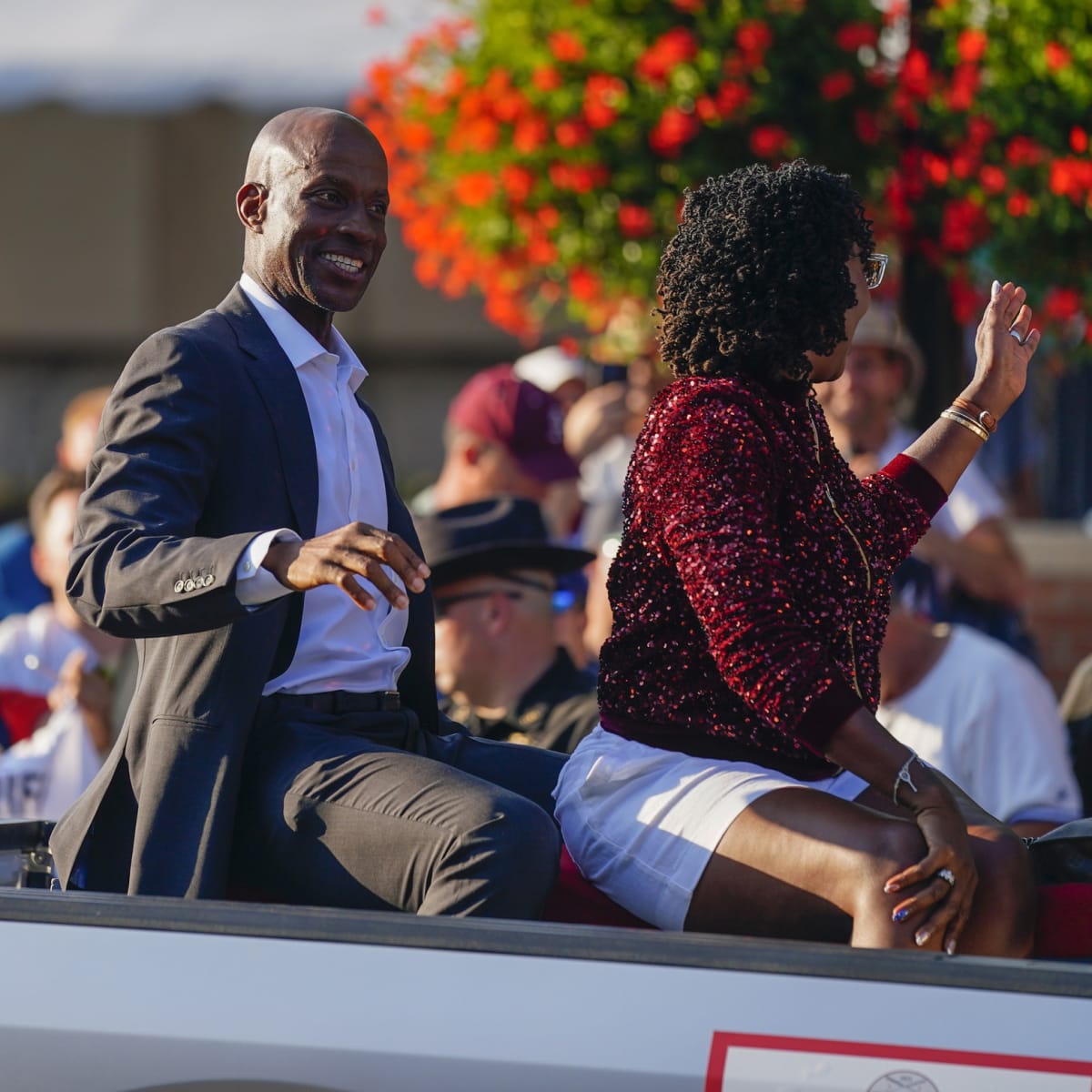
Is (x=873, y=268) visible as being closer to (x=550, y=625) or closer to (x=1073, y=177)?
(x=550, y=625)

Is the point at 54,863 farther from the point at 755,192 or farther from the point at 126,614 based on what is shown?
the point at 755,192

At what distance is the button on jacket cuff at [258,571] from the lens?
8.05 feet

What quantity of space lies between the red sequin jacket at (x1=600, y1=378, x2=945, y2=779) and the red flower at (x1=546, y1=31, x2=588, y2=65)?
384 cm

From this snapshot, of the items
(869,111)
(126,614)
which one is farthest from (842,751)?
(869,111)

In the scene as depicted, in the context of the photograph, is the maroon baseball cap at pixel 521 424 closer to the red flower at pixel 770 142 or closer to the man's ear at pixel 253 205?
the red flower at pixel 770 142

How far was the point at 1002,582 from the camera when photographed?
5.90m

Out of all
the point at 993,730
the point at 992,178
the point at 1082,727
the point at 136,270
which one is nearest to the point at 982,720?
the point at 993,730

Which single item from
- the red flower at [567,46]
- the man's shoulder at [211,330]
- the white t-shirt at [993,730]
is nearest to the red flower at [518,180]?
the red flower at [567,46]

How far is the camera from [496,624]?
495 centimetres

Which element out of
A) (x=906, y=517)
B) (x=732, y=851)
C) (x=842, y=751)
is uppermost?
(x=906, y=517)

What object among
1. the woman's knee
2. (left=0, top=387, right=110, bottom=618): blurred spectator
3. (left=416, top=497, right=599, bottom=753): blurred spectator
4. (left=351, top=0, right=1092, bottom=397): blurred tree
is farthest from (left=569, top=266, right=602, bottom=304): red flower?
the woman's knee

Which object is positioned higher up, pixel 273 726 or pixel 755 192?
pixel 755 192

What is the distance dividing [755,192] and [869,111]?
3.80 metres

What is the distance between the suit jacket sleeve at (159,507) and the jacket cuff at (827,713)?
2.58 feet
